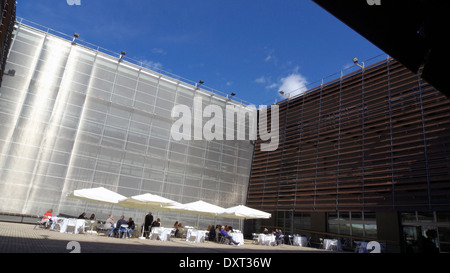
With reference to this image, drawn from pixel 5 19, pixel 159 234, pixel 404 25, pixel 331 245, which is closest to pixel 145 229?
pixel 159 234

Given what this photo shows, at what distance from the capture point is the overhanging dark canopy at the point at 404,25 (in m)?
3.04

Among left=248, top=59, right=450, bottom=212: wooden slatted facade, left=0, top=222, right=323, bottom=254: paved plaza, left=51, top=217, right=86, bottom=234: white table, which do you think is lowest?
left=0, top=222, right=323, bottom=254: paved plaza

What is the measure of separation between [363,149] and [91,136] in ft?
48.1

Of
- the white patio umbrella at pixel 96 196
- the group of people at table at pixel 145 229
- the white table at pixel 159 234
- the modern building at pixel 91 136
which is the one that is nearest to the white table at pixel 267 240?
the group of people at table at pixel 145 229

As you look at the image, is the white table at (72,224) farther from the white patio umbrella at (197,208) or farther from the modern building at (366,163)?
the modern building at (366,163)

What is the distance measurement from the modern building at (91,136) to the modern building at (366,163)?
15.0 feet

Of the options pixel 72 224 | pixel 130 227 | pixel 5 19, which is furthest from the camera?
pixel 130 227

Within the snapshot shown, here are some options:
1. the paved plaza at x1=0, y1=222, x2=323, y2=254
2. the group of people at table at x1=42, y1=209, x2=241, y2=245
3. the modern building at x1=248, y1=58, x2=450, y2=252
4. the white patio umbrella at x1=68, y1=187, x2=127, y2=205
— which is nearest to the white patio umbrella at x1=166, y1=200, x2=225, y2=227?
the group of people at table at x1=42, y1=209, x2=241, y2=245

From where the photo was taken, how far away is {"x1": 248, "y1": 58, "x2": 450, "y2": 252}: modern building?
12305mm

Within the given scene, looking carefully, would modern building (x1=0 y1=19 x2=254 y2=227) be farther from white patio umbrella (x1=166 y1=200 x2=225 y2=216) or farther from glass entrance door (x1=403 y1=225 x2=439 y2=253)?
glass entrance door (x1=403 y1=225 x2=439 y2=253)

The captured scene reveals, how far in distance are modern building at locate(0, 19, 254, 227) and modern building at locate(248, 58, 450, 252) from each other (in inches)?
181

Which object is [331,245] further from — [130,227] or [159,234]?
[130,227]

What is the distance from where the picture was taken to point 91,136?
15703mm
